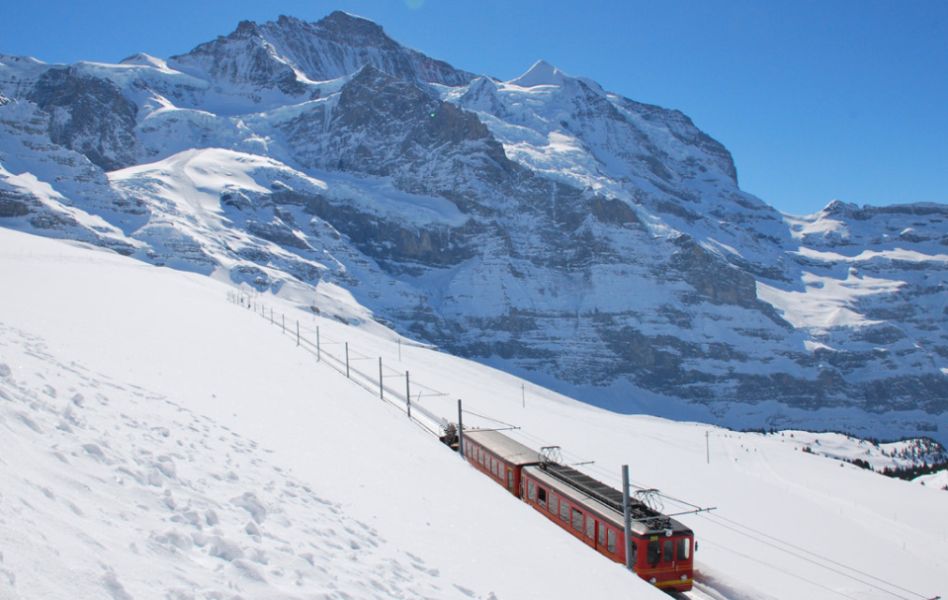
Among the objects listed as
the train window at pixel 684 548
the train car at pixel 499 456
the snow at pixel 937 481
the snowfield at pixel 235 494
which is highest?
the snowfield at pixel 235 494

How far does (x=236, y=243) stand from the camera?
179m

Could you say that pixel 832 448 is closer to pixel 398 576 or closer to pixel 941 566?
pixel 941 566

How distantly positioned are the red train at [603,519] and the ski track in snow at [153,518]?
11.3 metres

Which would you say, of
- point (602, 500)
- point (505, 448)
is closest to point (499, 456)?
point (505, 448)

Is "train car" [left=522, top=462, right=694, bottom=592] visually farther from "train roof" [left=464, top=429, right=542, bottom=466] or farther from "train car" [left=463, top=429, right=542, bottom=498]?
"train roof" [left=464, top=429, right=542, bottom=466]

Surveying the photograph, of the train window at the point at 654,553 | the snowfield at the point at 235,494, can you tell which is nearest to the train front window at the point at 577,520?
the train window at the point at 654,553

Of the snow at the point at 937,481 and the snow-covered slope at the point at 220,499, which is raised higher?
the snow-covered slope at the point at 220,499

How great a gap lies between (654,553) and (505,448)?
9879 millimetres

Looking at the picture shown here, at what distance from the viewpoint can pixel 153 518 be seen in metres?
6.95

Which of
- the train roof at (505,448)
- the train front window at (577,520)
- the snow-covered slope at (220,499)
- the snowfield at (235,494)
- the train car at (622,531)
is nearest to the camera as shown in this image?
the snow-covered slope at (220,499)

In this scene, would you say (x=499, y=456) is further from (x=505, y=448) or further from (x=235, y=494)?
(x=235, y=494)

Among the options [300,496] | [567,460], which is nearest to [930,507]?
[567,460]

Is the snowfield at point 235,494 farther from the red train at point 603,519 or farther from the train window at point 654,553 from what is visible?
the train window at point 654,553

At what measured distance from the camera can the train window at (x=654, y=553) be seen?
18.3 meters
